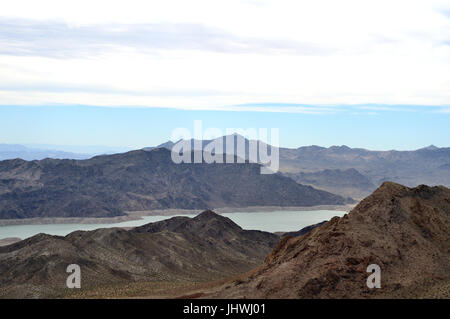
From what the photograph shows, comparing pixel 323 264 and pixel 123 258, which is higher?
pixel 323 264

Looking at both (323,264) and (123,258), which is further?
(123,258)

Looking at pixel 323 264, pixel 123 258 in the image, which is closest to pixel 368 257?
pixel 323 264

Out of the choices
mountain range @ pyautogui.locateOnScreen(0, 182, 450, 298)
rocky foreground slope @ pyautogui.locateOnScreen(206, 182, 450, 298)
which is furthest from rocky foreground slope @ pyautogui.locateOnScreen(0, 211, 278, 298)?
rocky foreground slope @ pyautogui.locateOnScreen(206, 182, 450, 298)

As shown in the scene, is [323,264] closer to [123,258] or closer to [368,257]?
[368,257]

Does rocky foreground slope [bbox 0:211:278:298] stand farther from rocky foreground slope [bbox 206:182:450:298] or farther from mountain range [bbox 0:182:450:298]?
rocky foreground slope [bbox 206:182:450:298]

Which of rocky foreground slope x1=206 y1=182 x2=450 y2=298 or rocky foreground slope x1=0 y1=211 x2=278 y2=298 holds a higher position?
rocky foreground slope x1=206 y1=182 x2=450 y2=298

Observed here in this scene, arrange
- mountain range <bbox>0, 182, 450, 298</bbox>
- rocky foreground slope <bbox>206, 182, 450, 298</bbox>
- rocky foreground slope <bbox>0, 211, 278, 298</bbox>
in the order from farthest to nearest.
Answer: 1. rocky foreground slope <bbox>0, 211, 278, 298</bbox>
2. mountain range <bbox>0, 182, 450, 298</bbox>
3. rocky foreground slope <bbox>206, 182, 450, 298</bbox>
